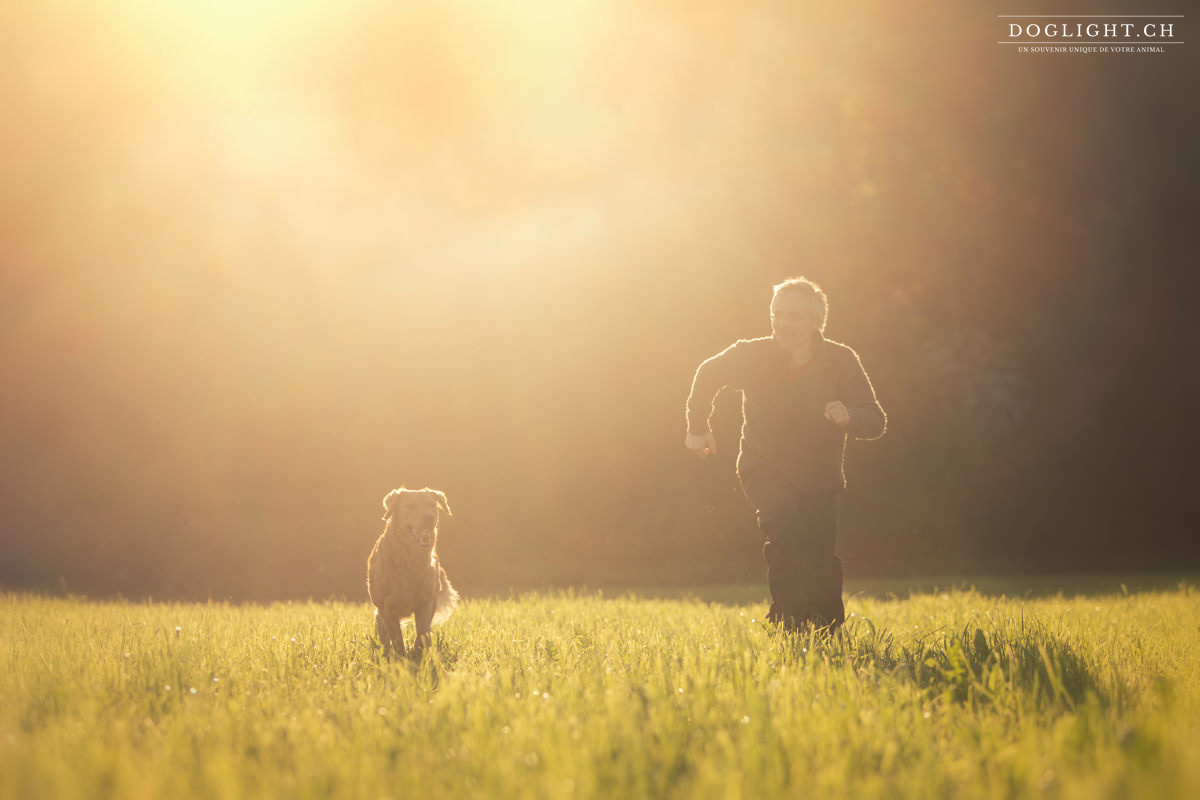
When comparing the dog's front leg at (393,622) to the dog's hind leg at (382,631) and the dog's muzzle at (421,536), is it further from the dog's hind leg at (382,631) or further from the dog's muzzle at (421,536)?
the dog's muzzle at (421,536)

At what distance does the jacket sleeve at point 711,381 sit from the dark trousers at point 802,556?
736 mm

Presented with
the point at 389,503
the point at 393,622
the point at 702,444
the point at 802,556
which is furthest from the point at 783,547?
the point at 389,503

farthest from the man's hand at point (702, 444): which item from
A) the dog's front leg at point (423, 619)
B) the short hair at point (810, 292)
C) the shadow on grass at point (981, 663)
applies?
the dog's front leg at point (423, 619)

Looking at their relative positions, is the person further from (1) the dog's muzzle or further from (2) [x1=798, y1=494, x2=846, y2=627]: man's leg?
(1) the dog's muzzle

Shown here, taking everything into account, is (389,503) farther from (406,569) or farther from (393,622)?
(393,622)

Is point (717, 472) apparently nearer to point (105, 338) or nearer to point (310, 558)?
point (310, 558)

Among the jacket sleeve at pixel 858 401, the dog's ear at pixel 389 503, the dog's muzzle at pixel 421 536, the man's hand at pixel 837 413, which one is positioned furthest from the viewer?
the dog's ear at pixel 389 503

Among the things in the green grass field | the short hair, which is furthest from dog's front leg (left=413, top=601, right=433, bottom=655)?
the short hair

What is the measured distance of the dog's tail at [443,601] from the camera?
761 centimetres

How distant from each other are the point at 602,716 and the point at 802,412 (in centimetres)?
358

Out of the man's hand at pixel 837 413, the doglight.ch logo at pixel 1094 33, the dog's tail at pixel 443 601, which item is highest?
the doglight.ch logo at pixel 1094 33

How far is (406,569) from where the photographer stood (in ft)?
22.6

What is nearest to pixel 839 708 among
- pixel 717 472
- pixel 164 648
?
pixel 164 648

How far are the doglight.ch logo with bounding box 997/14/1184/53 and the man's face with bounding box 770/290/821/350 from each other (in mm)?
18743
